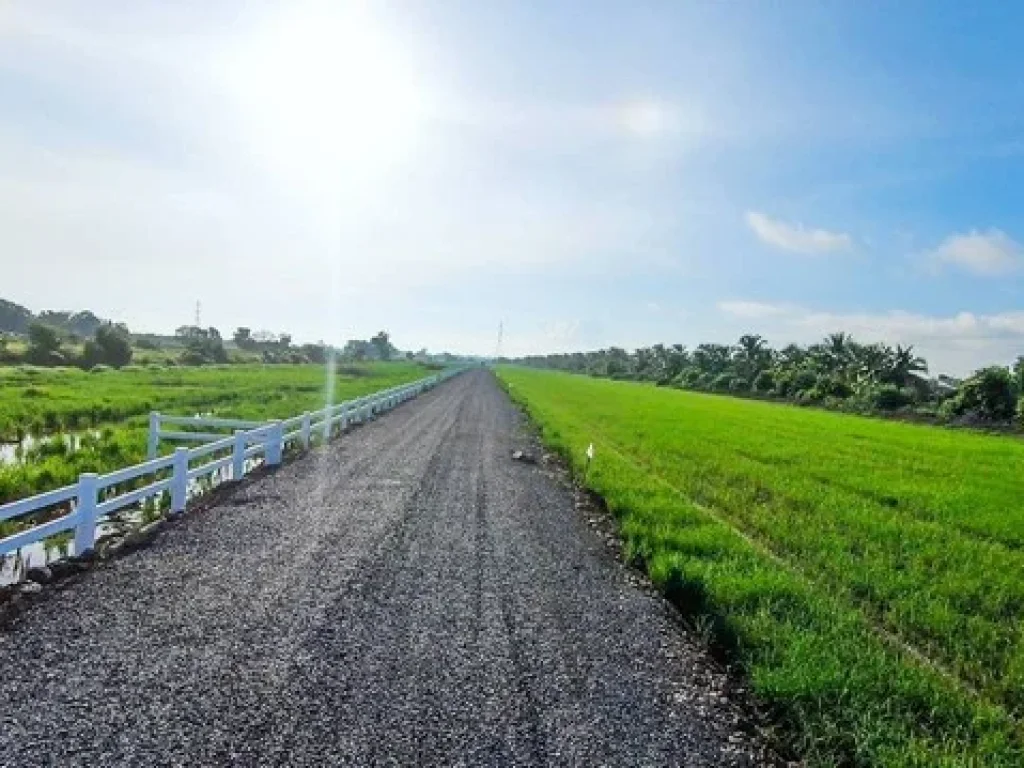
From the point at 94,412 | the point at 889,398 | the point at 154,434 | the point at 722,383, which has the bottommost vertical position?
the point at 94,412

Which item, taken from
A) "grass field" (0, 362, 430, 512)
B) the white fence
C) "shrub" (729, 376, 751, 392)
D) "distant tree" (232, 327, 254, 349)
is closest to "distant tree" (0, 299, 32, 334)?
"distant tree" (232, 327, 254, 349)

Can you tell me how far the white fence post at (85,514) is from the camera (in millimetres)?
9047

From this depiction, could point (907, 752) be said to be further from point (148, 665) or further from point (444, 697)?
point (148, 665)

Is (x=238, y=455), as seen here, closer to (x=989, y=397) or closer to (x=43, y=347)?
(x=989, y=397)

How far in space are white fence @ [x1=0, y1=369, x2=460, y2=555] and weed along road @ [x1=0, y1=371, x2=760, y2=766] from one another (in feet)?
2.38

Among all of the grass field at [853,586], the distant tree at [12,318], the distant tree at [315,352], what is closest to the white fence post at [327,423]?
the grass field at [853,586]

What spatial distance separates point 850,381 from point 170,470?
6892 cm

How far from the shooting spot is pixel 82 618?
22.5 ft

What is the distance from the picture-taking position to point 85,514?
910cm

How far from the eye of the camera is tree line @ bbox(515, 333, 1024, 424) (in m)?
49.2

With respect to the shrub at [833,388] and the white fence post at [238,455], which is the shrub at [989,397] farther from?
the white fence post at [238,455]

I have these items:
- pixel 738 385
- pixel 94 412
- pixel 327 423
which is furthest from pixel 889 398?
pixel 94 412

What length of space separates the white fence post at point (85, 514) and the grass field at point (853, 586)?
23.8ft

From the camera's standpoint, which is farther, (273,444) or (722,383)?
(722,383)
